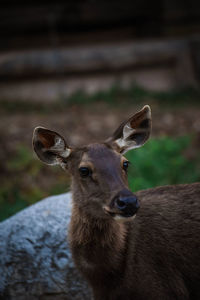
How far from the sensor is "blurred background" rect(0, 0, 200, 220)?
946 centimetres

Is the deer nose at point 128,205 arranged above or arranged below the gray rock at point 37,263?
above

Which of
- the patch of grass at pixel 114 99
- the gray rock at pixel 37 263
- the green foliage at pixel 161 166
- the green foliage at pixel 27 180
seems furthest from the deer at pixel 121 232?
the patch of grass at pixel 114 99

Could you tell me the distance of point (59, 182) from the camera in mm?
7258

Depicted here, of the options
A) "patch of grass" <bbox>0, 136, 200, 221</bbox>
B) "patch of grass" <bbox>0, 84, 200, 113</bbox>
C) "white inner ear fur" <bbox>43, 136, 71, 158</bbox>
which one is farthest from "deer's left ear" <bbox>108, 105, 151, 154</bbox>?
"patch of grass" <bbox>0, 84, 200, 113</bbox>

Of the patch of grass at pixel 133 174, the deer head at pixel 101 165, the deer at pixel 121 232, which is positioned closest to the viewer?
the deer head at pixel 101 165

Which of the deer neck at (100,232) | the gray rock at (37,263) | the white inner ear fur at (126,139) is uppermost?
the white inner ear fur at (126,139)

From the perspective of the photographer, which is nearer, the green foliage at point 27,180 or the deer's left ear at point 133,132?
the deer's left ear at point 133,132

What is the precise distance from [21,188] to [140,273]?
164 inches

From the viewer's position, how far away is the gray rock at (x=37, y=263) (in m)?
4.07

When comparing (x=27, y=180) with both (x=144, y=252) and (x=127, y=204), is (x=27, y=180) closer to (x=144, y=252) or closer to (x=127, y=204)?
(x=144, y=252)

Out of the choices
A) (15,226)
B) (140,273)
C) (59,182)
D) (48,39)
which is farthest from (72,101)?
(140,273)

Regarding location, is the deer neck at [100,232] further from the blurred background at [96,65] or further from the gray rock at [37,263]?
the blurred background at [96,65]

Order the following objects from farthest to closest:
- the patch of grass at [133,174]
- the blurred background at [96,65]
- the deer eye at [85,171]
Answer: the blurred background at [96,65] → the patch of grass at [133,174] → the deer eye at [85,171]

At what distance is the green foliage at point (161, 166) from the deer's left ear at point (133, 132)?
183cm
